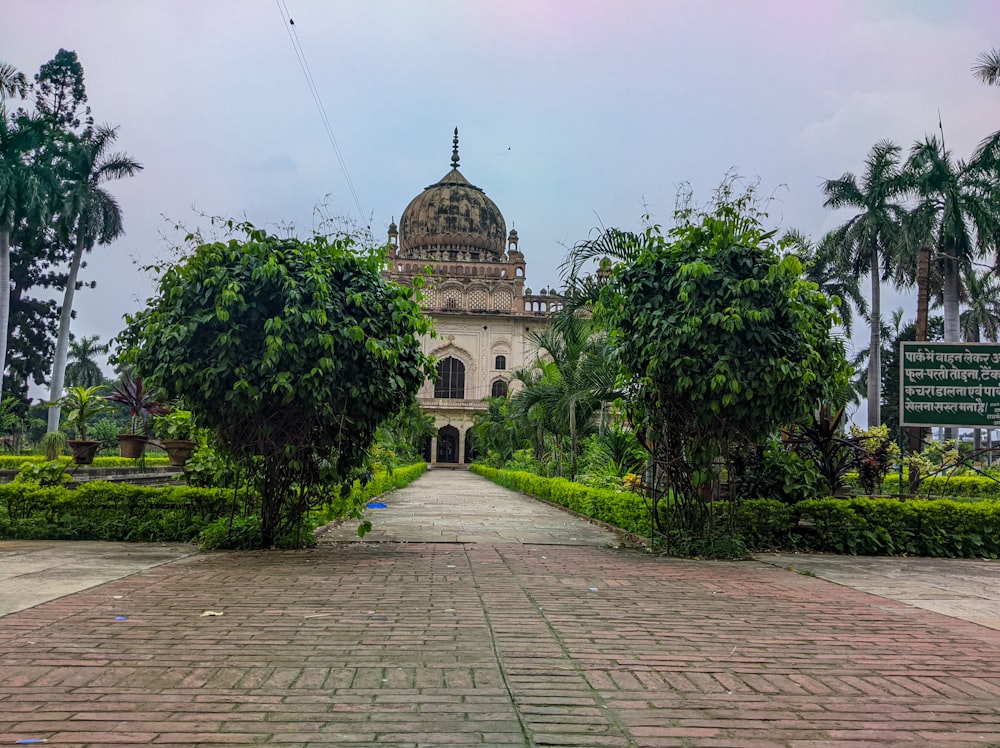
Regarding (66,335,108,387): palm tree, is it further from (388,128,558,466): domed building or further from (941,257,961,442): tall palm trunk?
(941,257,961,442): tall palm trunk

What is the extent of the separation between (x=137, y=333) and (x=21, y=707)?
14.4ft

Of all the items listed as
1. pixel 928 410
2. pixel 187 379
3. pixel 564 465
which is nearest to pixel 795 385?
pixel 928 410

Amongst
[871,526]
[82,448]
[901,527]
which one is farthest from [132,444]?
[901,527]

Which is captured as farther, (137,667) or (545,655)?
(545,655)

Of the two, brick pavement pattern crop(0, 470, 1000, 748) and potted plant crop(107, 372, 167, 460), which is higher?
potted plant crop(107, 372, 167, 460)

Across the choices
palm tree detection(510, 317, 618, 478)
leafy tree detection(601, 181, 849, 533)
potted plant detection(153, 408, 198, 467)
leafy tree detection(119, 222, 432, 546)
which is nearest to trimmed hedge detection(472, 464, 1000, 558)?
leafy tree detection(601, 181, 849, 533)

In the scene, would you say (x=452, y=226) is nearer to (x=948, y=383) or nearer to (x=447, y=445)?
(x=447, y=445)

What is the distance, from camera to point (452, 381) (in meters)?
45.4

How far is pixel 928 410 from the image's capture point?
30.9 ft

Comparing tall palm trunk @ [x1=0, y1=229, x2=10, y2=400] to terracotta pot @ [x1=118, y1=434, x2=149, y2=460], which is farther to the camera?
tall palm trunk @ [x1=0, y1=229, x2=10, y2=400]

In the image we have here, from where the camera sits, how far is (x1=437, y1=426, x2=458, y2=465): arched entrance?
45.4 m

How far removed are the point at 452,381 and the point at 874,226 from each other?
2613 cm

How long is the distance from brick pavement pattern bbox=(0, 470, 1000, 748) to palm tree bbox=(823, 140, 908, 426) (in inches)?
824

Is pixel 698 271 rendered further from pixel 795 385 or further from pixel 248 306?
pixel 248 306
